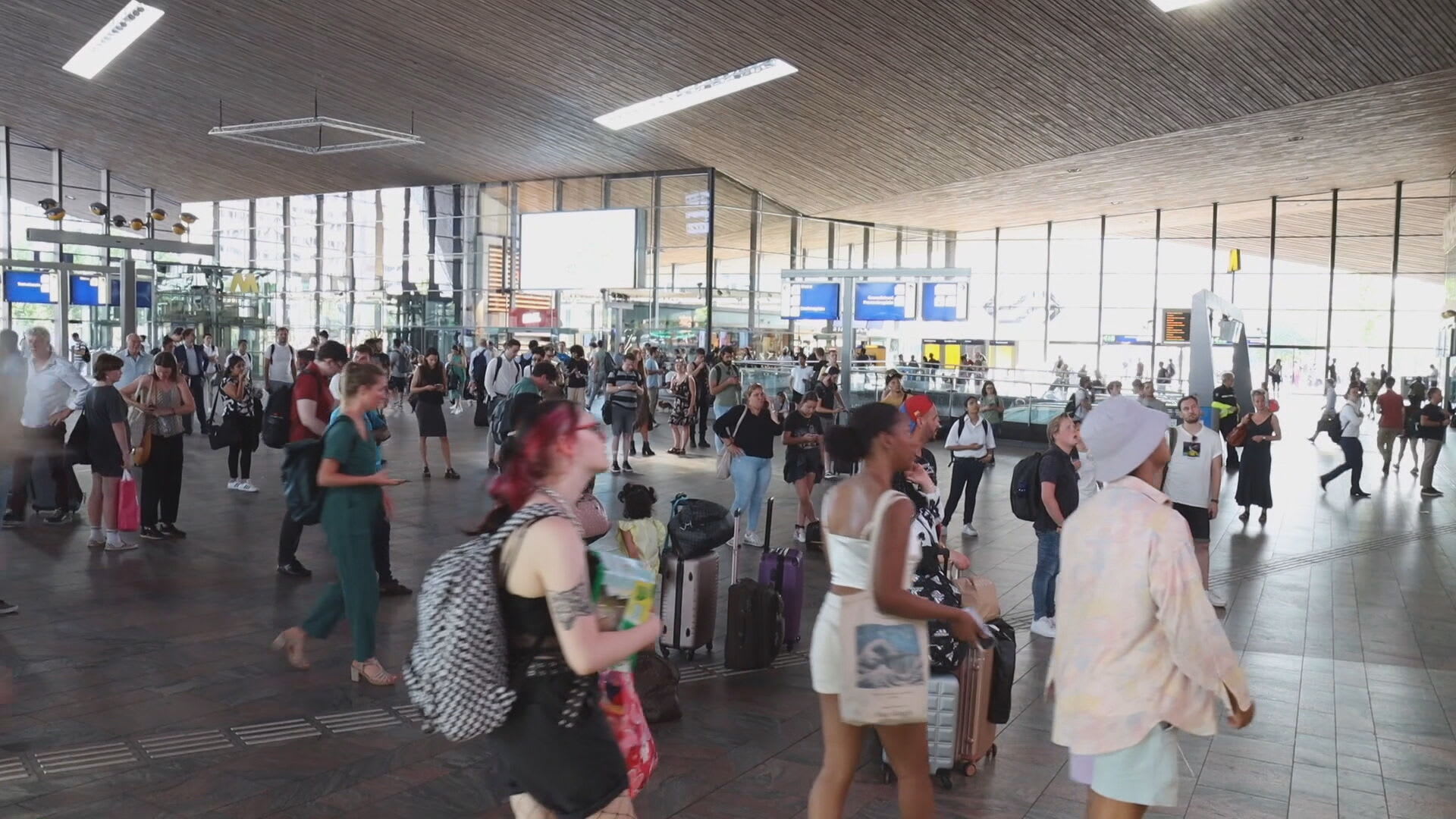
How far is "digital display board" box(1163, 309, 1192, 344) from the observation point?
1016 inches

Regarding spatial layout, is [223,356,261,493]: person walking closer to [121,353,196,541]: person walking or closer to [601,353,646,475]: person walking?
[121,353,196,541]: person walking

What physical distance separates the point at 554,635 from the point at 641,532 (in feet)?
12.4

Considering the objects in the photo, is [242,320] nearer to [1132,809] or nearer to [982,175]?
[982,175]

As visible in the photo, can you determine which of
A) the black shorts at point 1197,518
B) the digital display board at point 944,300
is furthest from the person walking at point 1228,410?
the black shorts at point 1197,518

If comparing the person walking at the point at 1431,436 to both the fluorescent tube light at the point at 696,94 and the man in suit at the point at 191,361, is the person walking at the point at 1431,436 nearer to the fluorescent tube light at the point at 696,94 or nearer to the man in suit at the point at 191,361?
the fluorescent tube light at the point at 696,94

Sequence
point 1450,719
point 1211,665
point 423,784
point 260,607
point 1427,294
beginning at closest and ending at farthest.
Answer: point 1211,665 → point 423,784 → point 1450,719 → point 260,607 → point 1427,294

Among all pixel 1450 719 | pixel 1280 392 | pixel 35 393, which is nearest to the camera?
pixel 1450 719

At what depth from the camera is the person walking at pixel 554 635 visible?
2.38 m

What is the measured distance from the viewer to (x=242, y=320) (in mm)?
29250

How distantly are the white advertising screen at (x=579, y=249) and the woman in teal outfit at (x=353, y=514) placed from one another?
22.9 meters

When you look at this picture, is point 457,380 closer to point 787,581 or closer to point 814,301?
point 814,301

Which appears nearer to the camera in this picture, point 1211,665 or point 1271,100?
point 1211,665

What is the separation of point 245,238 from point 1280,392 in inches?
1450

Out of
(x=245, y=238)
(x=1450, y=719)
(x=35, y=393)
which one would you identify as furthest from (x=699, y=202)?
(x=1450, y=719)
